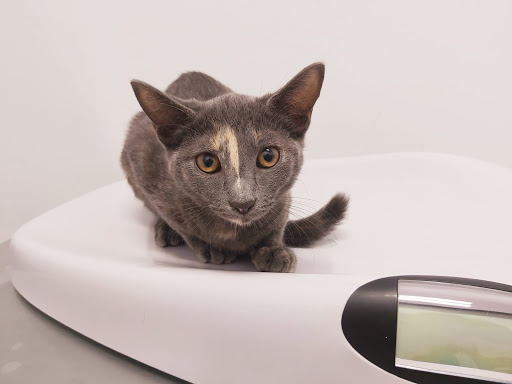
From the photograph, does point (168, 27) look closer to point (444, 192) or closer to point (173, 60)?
point (173, 60)

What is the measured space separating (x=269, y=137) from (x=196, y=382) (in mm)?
417

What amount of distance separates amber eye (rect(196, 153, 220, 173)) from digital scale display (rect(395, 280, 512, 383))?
0.35 metres

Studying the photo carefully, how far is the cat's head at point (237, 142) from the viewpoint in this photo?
705 mm

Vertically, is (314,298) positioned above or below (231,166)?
below

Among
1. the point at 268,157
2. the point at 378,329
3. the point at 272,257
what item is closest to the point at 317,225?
the point at 272,257

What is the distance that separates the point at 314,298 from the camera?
0.61 metres

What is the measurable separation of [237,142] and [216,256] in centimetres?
26

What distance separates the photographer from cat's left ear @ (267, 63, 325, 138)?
72 centimetres

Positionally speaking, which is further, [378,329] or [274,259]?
[274,259]

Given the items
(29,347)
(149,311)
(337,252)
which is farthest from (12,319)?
(337,252)

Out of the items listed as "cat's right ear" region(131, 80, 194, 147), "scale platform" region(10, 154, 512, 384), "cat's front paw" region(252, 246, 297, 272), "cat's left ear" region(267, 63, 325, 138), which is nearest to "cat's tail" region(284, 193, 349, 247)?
"scale platform" region(10, 154, 512, 384)

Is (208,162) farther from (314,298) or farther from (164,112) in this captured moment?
(314,298)

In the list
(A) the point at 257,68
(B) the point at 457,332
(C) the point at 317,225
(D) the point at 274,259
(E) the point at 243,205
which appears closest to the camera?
(B) the point at 457,332

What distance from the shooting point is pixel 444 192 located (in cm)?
114
